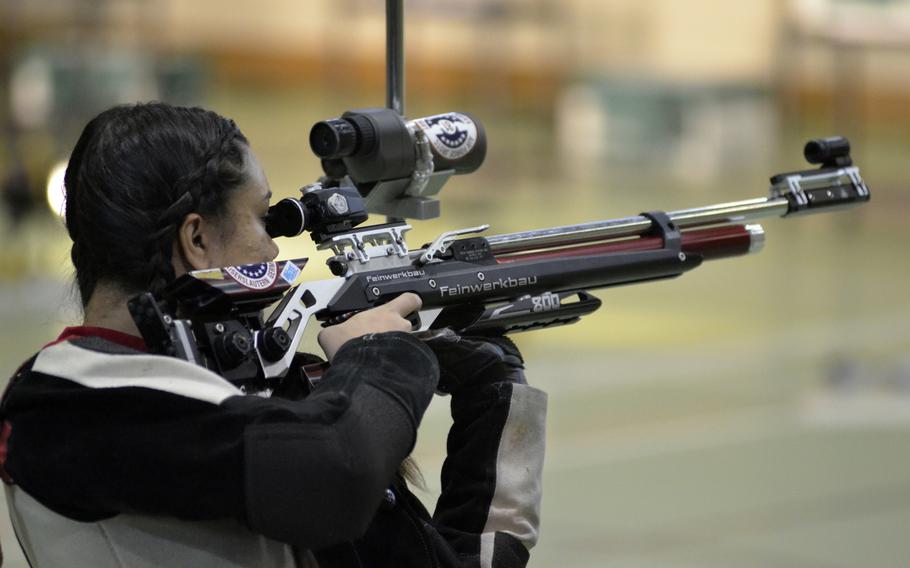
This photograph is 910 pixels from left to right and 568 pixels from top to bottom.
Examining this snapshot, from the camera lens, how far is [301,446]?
1.30m

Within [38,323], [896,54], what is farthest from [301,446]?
[896,54]

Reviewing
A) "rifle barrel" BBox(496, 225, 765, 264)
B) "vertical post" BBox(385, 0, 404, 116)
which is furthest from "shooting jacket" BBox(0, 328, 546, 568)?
"vertical post" BBox(385, 0, 404, 116)

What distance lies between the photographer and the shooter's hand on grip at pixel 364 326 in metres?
1.48

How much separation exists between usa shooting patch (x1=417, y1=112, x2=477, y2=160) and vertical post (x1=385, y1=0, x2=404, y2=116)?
0.13 metres

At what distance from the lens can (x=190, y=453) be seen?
51.1 inches

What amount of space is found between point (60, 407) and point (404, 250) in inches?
18.4

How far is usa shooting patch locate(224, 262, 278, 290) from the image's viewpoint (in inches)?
56.6

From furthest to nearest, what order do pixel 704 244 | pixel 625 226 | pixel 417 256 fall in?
pixel 704 244 < pixel 625 226 < pixel 417 256

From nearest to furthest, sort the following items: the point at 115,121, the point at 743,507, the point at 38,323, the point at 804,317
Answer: the point at 115,121 < the point at 743,507 < the point at 38,323 < the point at 804,317

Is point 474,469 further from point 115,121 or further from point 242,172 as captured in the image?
point 115,121

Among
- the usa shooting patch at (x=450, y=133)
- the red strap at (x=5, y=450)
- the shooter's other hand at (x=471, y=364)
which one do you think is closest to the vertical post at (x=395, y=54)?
the usa shooting patch at (x=450, y=133)

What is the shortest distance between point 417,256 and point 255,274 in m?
0.27

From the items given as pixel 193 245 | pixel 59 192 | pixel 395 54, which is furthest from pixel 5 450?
pixel 395 54

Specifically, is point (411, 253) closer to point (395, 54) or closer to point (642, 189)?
point (395, 54)
